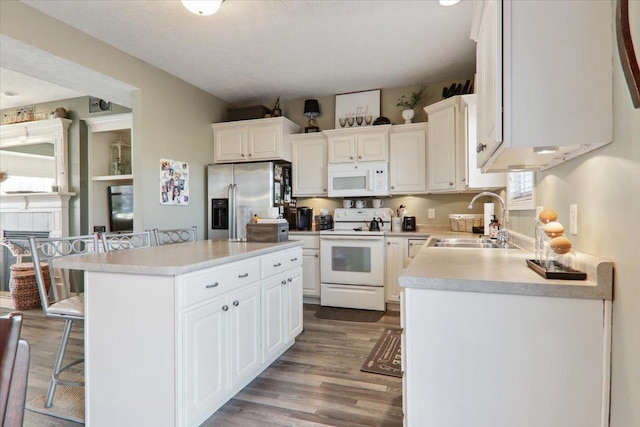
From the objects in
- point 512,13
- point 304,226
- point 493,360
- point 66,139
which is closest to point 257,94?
point 304,226

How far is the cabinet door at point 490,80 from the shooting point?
3.83 ft

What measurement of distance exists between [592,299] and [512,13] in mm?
981

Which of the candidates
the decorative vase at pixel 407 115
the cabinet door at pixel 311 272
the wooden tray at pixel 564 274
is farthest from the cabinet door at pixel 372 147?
the wooden tray at pixel 564 274

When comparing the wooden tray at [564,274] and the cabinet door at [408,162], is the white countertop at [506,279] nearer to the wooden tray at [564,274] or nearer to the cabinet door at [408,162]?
the wooden tray at [564,274]

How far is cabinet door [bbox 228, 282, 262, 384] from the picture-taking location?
203cm

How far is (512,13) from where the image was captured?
1.15m

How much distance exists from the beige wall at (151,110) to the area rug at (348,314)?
Answer: 6.21ft

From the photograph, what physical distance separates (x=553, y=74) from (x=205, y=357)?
1932 mm

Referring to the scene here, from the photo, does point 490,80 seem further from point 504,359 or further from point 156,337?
point 156,337

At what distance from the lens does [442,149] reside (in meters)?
3.78

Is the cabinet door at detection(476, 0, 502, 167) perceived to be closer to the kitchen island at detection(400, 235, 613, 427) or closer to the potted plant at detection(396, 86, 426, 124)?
the kitchen island at detection(400, 235, 613, 427)

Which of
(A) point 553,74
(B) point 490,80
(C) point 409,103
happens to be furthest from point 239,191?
(A) point 553,74

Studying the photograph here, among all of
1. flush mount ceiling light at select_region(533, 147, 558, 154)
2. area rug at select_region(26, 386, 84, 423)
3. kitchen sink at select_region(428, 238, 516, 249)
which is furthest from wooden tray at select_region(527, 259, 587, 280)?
area rug at select_region(26, 386, 84, 423)

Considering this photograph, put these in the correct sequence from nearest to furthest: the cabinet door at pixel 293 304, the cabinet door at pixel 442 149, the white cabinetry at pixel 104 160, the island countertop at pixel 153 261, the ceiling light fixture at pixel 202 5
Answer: the island countertop at pixel 153 261, the ceiling light fixture at pixel 202 5, the cabinet door at pixel 293 304, the cabinet door at pixel 442 149, the white cabinetry at pixel 104 160
